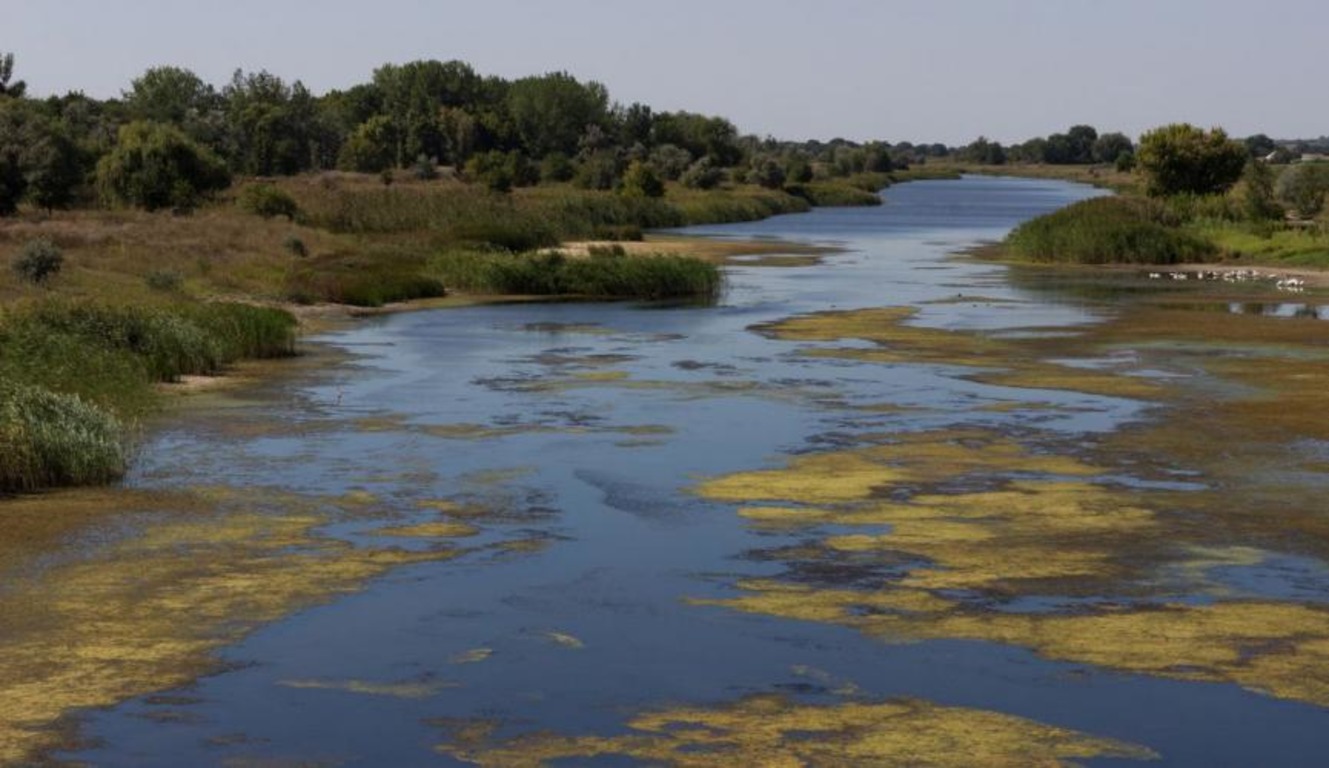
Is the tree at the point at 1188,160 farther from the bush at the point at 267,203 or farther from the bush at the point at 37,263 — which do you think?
the bush at the point at 37,263

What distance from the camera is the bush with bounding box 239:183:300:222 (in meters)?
63.7

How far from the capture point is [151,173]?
62781mm

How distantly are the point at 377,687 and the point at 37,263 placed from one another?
2590cm

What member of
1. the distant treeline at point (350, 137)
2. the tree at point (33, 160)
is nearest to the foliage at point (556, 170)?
the distant treeline at point (350, 137)

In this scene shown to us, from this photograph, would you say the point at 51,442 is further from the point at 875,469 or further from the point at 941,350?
the point at 941,350

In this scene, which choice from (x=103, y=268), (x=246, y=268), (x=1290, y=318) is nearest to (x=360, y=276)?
(x=246, y=268)

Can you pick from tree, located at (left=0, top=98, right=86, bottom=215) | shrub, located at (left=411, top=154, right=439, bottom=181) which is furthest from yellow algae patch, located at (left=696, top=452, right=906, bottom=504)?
shrub, located at (left=411, top=154, right=439, bottom=181)

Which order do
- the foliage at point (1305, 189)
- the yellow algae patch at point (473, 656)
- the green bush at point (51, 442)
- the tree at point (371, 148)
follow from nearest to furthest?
the yellow algae patch at point (473, 656)
the green bush at point (51, 442)
the foliage at point (1305, 189)
the tree at point (371, 148)

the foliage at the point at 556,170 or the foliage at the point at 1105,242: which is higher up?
the foliage at the point at 556,170

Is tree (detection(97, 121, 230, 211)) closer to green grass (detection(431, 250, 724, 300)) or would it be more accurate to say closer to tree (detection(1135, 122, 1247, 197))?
green grass (detection(431, 250, 724, 300))

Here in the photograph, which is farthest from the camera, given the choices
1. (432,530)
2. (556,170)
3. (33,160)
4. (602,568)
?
(556,170)

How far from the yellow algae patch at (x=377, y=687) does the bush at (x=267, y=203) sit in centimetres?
5127

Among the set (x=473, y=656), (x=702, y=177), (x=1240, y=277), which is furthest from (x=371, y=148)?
(x=473, y=656)

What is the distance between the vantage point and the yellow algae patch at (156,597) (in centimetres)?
1300
